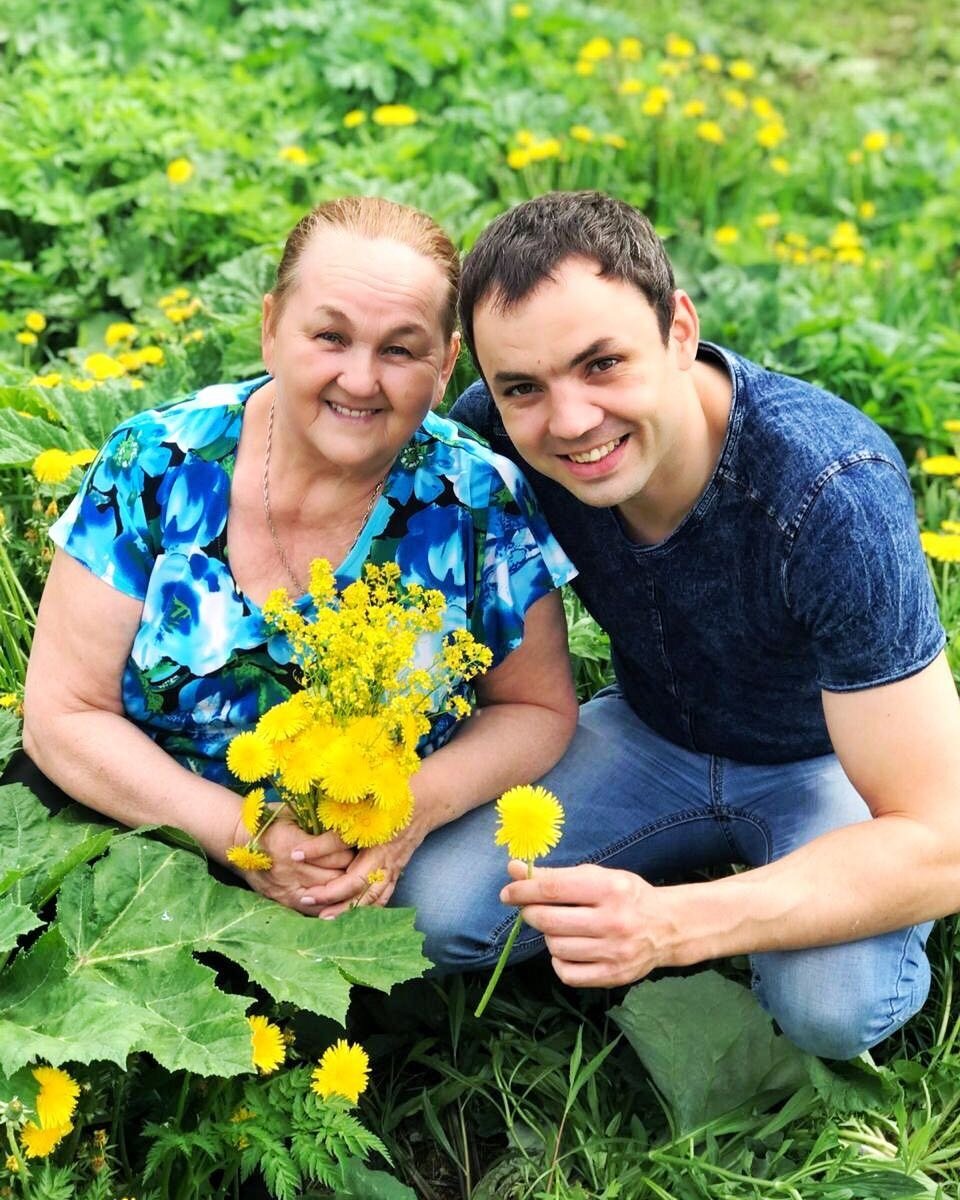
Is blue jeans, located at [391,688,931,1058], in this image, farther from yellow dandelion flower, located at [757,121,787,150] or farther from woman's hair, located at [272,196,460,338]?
yellow dandelion flower, located at [757,121,787,150]

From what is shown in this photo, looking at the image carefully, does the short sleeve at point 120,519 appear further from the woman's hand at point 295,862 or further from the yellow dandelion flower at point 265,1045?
the yellow dandelion flower at point 265,1045

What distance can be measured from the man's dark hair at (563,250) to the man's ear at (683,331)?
0.03m

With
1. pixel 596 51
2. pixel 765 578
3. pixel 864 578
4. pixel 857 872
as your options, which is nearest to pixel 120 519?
pixel 765 578

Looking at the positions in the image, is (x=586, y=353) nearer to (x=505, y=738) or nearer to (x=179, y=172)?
(x=505, y=738)

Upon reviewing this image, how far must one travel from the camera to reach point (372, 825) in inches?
79.0

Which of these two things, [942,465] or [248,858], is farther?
[942,465]

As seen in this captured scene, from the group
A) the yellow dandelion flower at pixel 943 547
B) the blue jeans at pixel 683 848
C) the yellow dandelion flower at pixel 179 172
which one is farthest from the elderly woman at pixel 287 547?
the yellow dandelion flower at pixel 179 172

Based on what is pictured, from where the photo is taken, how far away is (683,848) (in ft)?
8.61

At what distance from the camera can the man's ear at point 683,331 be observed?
216cm

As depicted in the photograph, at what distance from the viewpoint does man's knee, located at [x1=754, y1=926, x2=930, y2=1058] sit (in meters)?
2.19

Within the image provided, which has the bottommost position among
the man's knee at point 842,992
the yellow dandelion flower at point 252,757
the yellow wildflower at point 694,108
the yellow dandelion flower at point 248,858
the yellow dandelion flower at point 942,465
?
the man's knee at point 842,992

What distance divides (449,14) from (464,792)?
399 cm

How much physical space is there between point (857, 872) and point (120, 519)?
1.20 meters

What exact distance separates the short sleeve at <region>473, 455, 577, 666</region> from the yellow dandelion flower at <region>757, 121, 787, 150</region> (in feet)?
10.4
